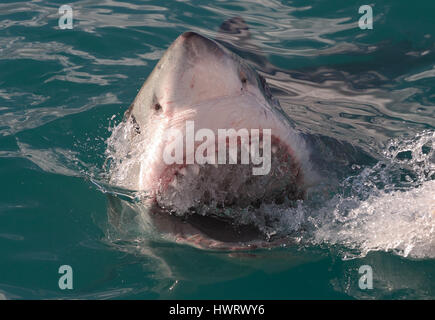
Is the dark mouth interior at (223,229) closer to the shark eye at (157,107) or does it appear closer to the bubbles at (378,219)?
the bubbles at (378,219)

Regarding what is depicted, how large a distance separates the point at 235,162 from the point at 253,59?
3.29 metres

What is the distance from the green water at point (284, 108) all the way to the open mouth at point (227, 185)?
164 millimetres

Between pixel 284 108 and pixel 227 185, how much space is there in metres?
1.89

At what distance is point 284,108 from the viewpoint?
4258 millimetres

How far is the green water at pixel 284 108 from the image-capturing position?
2.46 m

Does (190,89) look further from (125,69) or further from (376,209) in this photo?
(125,69)

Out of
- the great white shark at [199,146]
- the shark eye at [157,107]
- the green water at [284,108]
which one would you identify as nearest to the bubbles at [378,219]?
the green water at [284,108]

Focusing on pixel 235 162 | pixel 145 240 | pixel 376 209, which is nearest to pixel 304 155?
pixel 235 162

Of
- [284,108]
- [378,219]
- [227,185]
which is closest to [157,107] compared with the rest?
[227,185]

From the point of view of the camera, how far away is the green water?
2.46 meters

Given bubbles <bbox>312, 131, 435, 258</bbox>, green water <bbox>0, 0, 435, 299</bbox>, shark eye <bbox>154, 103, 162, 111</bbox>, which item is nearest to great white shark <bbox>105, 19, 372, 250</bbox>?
shark eye <bbox>154, 103, 162, 111</bbox>

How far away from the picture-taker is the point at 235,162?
2379mm

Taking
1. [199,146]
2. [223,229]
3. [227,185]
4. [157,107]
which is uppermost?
[157,107]

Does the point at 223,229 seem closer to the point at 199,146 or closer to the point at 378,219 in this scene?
the point at 199,146
